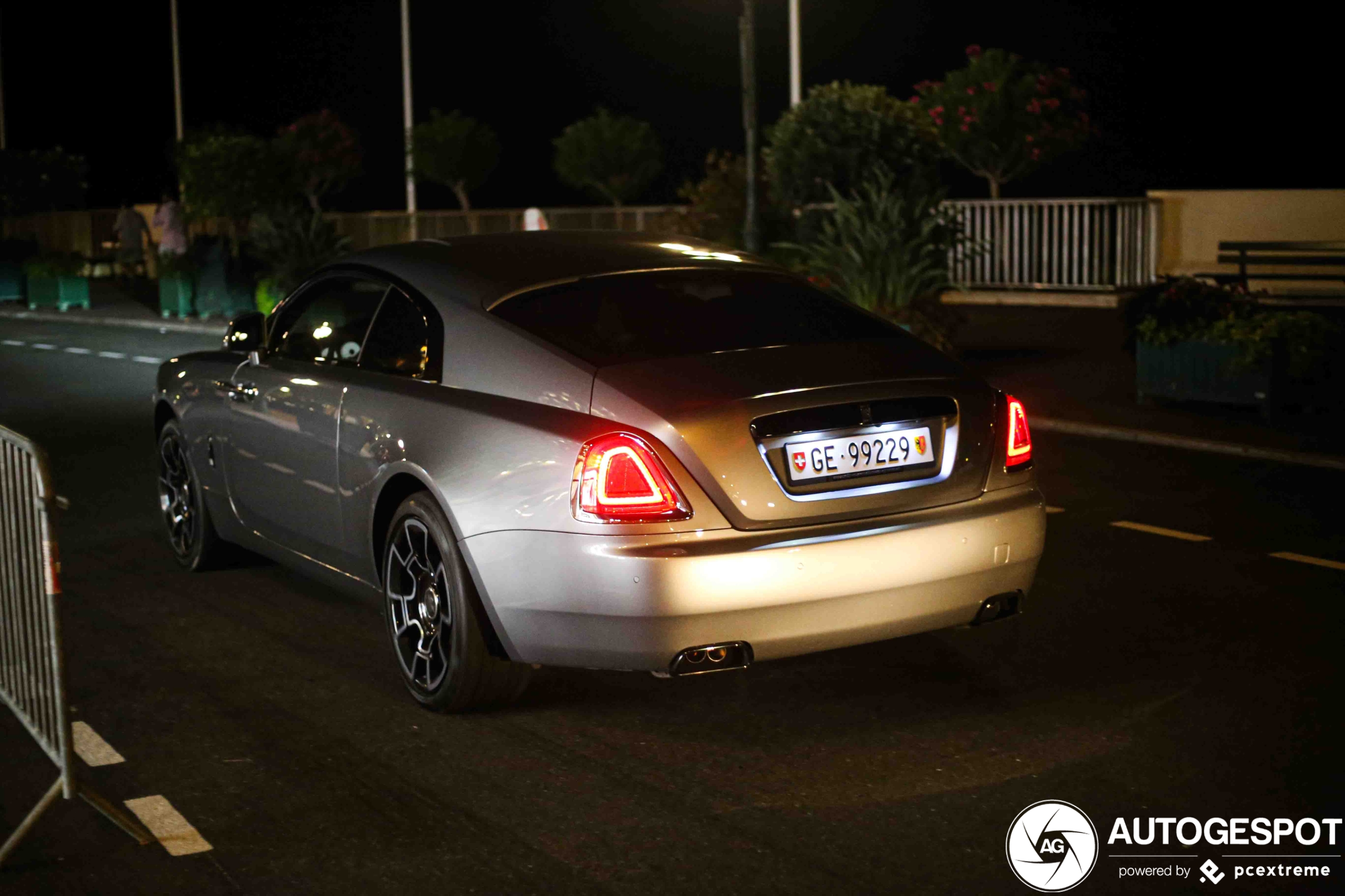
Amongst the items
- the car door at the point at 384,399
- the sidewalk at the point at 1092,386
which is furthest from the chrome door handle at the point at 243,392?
the sidewalk at the point at 1092,386

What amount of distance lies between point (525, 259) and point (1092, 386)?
10254mm

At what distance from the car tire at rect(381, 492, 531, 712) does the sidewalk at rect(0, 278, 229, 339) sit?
18689 mm

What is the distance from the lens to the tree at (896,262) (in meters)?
16.9

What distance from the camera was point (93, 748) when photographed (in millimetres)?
5578

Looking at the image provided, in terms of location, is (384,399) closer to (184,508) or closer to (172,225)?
(184,508)

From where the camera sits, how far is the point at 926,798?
495 centimetres

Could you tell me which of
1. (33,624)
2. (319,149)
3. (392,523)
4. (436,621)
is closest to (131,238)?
(319,149)

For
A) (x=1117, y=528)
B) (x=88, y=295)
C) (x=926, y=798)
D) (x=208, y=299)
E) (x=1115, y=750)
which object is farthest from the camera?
(x=88, y=295)

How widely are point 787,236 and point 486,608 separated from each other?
1501cm

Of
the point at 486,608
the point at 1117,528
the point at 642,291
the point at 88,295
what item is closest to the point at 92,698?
the point at 486,608

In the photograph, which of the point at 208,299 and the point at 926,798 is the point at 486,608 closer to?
the point at 926,798

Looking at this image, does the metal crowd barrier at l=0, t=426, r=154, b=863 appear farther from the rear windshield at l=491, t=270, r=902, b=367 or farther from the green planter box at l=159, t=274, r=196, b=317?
the green planter box at l=159, t=274, r=196, b=317

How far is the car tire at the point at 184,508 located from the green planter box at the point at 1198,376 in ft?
27.1

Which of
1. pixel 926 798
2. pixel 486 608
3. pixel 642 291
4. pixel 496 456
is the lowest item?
pixel 926 798
